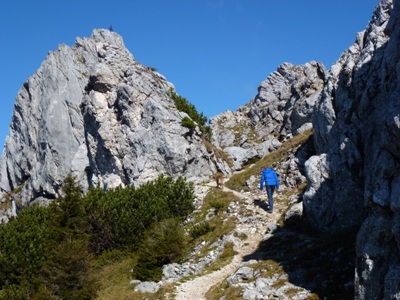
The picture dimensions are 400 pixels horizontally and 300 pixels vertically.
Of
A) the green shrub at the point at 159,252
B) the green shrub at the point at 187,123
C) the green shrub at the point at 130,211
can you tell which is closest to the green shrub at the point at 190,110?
the green shrub at the point at 187,123

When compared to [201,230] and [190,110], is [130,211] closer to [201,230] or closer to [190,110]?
[201,230]

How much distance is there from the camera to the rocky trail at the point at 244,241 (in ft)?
76.5

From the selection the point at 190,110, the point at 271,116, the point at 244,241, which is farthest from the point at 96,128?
the point at 244,241

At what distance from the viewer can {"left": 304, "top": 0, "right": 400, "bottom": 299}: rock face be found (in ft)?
49.9

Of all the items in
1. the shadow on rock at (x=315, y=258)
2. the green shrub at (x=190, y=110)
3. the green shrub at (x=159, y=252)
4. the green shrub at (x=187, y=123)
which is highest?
the green shrub at (x=190, y=110)

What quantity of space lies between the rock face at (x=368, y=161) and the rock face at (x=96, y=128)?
24.3 metres

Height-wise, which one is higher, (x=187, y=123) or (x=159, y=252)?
(x=187, y=123)

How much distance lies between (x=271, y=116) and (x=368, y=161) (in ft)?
227

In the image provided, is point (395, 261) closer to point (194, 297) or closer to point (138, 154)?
point (194, 297)

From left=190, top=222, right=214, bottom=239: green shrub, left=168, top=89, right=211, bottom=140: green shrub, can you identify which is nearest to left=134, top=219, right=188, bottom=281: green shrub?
left=190, top=222, right=214, bottom=239: green shrub

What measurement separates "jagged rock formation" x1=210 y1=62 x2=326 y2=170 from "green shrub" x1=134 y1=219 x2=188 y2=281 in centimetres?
3403

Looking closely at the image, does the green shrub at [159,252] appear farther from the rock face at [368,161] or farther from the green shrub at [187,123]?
the green shrub at [187,123]

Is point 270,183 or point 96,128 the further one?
point 96,128

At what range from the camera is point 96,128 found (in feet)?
215
